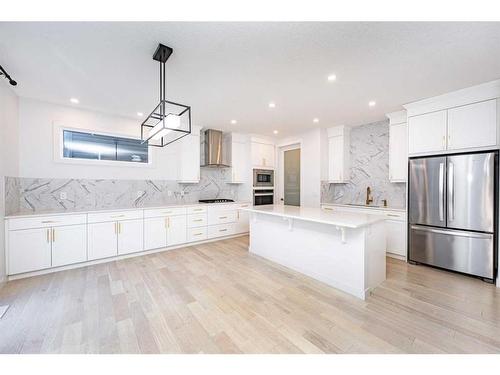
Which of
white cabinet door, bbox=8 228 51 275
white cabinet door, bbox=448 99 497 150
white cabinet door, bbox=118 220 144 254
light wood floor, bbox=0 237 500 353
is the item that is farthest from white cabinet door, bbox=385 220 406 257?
white cabinet door, bbox=8 228 51 275

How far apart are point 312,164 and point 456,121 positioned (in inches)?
101

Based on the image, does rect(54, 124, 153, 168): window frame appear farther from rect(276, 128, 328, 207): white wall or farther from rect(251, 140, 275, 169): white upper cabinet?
rect(276, 128, 328, 207): white wall

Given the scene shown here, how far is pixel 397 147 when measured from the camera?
3859 mm

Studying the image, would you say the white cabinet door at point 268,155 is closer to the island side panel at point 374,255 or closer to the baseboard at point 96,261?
the baseboard at point 96,261

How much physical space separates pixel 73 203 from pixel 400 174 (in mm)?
5761

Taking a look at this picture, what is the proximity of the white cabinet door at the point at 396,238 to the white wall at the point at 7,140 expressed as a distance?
5.63 metres

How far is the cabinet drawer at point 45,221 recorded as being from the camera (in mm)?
2812

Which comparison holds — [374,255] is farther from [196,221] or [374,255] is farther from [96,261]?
[96,261]

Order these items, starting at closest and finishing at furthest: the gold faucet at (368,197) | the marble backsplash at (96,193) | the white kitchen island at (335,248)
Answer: the white kitchen island at (335,248) → the marble backsplash at (96,193) → the gold faucet at (368,197)

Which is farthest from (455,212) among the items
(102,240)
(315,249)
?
(102,240)

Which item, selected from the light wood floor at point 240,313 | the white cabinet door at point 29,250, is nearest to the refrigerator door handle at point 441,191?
the light wood floor at point 240,313

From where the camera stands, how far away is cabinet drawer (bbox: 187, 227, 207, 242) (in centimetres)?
433

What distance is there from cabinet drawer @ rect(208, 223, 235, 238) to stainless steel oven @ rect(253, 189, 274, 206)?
3.33 ft
